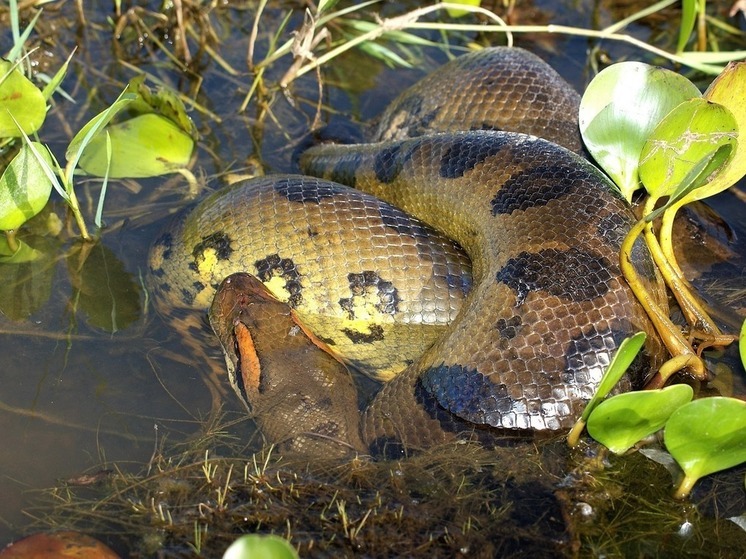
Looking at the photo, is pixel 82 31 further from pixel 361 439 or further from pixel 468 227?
pixel 361 439

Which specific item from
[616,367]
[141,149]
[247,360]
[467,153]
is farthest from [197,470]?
[141,149]

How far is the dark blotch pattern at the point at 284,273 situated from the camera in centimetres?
470

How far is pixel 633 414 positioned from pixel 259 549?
164 cm

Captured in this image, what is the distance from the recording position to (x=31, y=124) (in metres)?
5.33

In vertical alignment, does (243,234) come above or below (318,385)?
above

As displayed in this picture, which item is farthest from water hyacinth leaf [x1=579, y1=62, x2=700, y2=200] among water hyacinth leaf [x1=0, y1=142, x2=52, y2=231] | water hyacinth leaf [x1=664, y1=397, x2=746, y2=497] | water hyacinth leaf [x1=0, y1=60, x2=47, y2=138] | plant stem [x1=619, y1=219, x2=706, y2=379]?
water hyacinth leaf [x1=0, y1=60, x2=47, y2=138]

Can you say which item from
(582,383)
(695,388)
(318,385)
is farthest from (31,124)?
(695,388)

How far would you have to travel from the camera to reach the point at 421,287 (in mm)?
4629

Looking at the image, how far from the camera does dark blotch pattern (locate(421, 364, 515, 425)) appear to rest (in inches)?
157

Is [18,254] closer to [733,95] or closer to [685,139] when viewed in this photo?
[685,139]

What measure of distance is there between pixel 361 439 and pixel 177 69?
385 centimetres

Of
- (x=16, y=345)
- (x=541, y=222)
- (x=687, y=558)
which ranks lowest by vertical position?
(x=16, y=345)

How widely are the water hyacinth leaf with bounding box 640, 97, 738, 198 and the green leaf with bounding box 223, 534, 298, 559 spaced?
7.55 ft

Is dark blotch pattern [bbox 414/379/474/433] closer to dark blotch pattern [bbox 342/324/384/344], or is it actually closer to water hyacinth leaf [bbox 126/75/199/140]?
dark blotch pattern [bbox 342/324/384/344]
